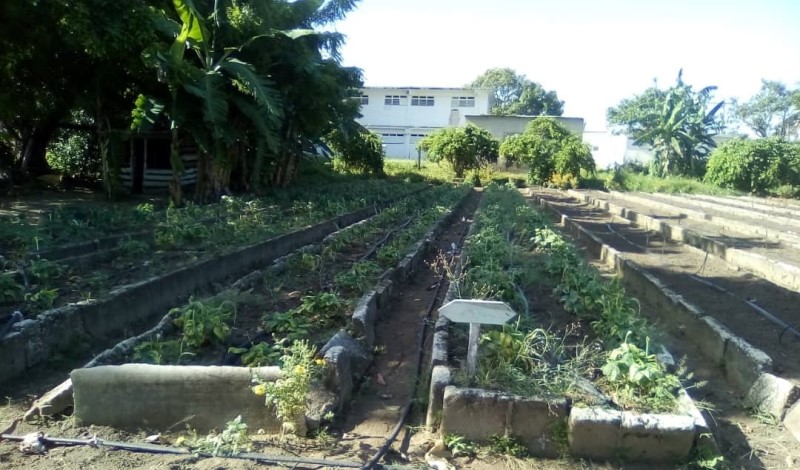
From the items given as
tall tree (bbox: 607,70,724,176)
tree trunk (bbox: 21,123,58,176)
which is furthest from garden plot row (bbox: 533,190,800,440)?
tall tree (bbox: 607,70,724,176)

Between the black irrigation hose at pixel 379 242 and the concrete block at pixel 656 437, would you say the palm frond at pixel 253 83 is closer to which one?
the black irrigation hose at pixel 379 242

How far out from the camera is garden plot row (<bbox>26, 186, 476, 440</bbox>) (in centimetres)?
370

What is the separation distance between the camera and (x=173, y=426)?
3.69 meters

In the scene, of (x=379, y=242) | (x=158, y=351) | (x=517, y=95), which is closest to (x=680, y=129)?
(x=517, y=95)

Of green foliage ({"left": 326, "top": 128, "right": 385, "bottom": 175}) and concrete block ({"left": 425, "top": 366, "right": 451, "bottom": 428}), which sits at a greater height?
green foliage ({"left": 326, "top": 128, "right": 385, "bottom": 175})

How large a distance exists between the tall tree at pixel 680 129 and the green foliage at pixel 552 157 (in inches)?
364

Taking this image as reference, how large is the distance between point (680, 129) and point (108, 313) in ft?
131

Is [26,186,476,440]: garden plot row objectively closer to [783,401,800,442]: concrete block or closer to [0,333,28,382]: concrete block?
[0,333,28,382]: concrete block

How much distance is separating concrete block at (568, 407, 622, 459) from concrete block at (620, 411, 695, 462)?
5 cm

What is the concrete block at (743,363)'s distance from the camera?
14.7 feet

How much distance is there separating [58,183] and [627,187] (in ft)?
91.1

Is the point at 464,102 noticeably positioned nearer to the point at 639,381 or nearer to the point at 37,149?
the point at 37,149

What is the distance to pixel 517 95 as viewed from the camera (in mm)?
67375

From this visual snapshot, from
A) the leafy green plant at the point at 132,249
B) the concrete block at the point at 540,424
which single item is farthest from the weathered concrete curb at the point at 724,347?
the leafy green plant at the point at 132,249
